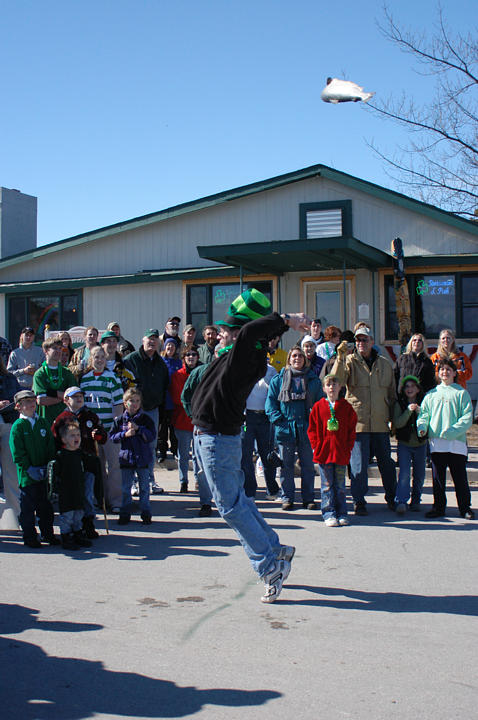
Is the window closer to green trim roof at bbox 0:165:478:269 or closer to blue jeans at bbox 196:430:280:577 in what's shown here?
green trim roof at bbox 0:165:478:269

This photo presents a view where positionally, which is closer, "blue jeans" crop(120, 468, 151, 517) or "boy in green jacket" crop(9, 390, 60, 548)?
"boy in green jacket" crop(9, 390, 60, 548)

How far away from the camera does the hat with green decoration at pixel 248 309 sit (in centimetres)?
528

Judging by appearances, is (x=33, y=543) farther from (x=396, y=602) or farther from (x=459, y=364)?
(x=459, y=364)

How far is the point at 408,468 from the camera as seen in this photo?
330 inches

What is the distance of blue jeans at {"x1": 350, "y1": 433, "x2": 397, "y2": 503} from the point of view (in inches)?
322

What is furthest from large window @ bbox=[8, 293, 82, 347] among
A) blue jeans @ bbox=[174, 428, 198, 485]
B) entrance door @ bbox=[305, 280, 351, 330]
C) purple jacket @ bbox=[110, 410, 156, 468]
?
purple jacket @ bbox=[110, 410, 156, 468]

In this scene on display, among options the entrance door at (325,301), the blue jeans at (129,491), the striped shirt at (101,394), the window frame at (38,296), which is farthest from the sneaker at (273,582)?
the window frame at (38,296)

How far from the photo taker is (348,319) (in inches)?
655

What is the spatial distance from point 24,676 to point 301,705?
1.50 metres

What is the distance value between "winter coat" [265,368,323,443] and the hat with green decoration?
3520mm

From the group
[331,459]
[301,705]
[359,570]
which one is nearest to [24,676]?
[301,705]

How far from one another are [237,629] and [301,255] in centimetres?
1108

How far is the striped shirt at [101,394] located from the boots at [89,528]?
5.12 ft

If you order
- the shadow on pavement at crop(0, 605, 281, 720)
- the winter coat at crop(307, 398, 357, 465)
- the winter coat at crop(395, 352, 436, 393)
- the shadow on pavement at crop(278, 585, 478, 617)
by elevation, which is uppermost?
Answer: the winter coat at crop(395, 352, 436, 393)
